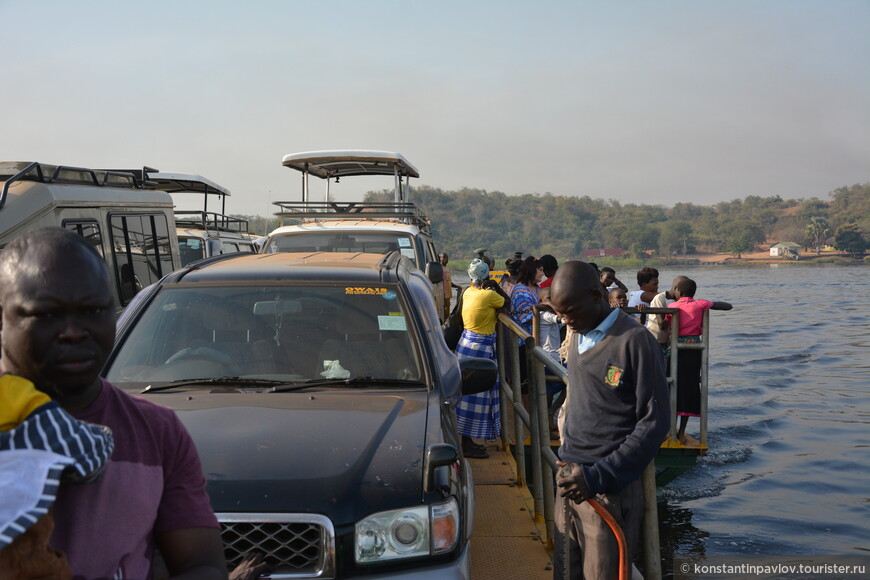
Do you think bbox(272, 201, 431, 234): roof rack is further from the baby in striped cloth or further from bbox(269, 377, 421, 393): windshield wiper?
the baby in striped cloth

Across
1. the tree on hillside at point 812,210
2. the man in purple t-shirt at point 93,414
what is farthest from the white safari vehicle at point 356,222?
the tree on hillside at point 812,210

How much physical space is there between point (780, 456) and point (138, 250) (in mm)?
9043

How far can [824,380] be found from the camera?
66.6ft

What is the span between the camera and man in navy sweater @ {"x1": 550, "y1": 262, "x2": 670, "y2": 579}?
3.27m

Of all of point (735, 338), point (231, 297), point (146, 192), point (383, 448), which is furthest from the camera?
point (735, 338)

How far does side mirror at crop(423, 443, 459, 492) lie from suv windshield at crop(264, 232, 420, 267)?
23.2 feet

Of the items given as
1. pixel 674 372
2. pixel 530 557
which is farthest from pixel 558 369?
pixel 674 372

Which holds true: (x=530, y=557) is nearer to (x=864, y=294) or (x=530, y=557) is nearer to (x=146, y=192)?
(x=146, y=192)

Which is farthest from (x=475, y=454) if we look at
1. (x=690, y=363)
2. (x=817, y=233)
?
(x=817, y=233)

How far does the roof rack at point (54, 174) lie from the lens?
7097 millimetres

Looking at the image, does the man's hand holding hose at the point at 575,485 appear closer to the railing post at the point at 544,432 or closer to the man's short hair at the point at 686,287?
the railing post at the point at 544,432

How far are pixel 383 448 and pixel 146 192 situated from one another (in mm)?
7142

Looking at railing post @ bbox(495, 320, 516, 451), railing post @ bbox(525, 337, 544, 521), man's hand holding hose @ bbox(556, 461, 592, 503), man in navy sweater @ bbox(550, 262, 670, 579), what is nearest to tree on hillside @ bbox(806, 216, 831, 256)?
railing post @ bbox(495, 320, 516, 451)

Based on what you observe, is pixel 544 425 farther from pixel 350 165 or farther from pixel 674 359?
pixel 350 165
